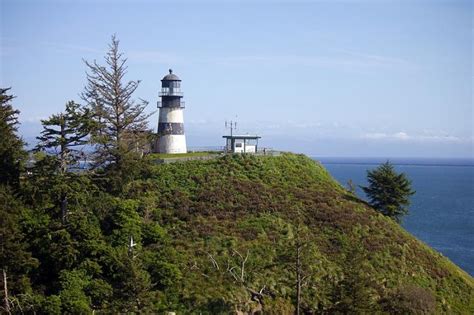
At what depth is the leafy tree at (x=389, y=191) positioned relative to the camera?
4609 cm

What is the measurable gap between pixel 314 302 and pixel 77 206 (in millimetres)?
16023

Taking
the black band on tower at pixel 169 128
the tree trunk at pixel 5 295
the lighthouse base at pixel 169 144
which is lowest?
the tree trunk at pixel 5 295

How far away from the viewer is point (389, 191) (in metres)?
46.9

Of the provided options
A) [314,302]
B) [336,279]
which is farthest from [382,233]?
[314,302]

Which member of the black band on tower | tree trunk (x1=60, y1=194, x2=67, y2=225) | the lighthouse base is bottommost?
tree trunk (x1=60, y1=194, x2=67, y2=225)

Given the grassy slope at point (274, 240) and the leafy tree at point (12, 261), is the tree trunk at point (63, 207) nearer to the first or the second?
the leafy tree at point (12, 261)

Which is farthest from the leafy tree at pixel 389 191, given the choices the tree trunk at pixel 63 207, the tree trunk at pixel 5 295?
the tree trunk at pixel 5 295

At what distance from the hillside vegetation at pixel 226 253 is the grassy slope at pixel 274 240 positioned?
3.8 inches

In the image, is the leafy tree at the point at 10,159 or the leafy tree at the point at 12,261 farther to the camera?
the leafy tree at the point at 10,159

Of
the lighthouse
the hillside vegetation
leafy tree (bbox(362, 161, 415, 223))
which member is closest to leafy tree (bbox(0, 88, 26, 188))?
the hillside vegetation

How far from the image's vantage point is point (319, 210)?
142 ft

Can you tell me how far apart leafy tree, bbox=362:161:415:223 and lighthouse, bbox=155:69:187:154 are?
2013 cm

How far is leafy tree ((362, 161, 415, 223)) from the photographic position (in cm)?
4609

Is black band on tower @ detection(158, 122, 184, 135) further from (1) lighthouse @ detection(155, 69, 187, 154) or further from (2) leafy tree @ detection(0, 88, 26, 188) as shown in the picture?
(2) leafy tree @ detection(0, 88, 26, 188)
